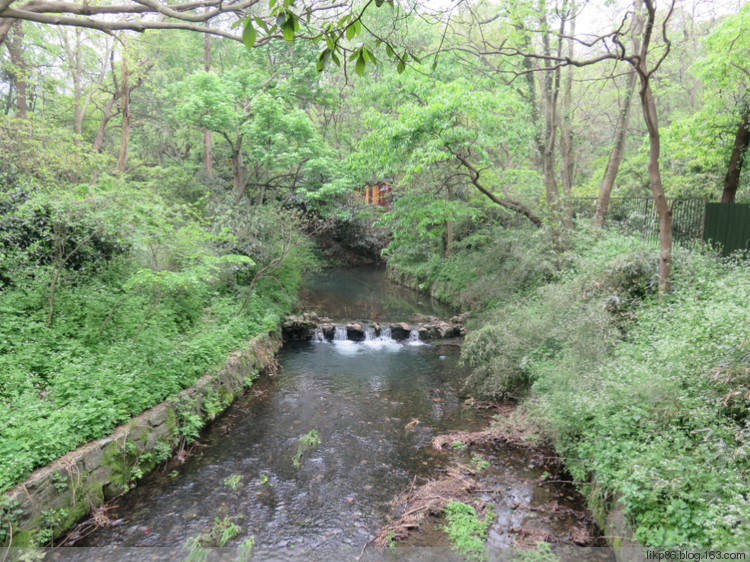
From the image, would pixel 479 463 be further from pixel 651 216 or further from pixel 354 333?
pixel 651 216

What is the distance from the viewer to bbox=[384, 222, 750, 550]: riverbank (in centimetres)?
362

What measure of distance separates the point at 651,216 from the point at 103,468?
41.3 ft

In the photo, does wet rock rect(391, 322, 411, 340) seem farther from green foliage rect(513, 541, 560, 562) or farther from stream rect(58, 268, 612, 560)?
green foliage rect(513, 541, 560, 562)

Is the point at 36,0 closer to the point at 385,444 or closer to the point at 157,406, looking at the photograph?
the point at 157,406

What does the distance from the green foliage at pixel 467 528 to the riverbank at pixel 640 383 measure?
4.35ft

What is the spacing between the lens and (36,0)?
5258mm

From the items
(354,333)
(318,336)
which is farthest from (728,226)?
(318,336)

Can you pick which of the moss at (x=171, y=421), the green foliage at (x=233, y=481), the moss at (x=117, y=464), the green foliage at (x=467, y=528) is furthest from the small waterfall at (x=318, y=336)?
the green foliage at (x=467, y=528)

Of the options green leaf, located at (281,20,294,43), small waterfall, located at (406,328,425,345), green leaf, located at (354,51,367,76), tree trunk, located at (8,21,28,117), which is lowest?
small waterfall, located at (406,328,425,345)

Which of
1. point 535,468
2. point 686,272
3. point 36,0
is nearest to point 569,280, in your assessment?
point 686,272

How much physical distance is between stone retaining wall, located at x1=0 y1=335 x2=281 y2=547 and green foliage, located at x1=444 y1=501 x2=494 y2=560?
3967mm

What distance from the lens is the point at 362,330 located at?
532 inches

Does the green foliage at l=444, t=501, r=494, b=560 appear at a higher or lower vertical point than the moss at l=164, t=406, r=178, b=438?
lower

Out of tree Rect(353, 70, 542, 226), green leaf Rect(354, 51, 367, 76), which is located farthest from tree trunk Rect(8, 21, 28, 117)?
green leaf Rect(354, 51, 367, 76)
